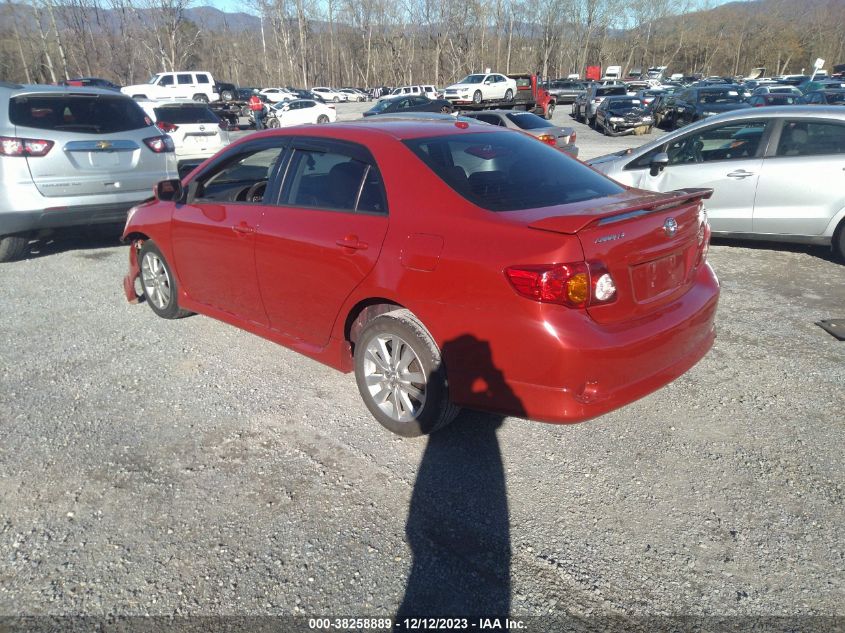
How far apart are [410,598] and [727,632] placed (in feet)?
3.82

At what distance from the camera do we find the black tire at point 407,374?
10.7ft

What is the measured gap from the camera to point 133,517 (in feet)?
9.67

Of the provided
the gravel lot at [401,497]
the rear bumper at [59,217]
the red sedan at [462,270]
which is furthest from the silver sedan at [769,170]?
the rear bumper at [59,217]

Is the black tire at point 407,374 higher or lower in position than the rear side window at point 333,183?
lower

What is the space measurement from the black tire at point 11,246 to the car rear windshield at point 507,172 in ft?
19.4

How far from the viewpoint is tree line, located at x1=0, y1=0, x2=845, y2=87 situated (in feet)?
251

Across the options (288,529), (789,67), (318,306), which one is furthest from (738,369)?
(789,67)

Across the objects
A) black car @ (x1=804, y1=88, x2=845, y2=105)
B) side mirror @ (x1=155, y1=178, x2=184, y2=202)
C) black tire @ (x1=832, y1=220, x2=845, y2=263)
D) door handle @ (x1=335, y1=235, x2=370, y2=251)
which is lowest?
black car @ (x1=804, y1=88, x2=845, y2=105)

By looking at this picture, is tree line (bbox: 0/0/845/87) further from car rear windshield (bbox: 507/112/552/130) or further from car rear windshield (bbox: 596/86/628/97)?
car rear windshield (bbox: 507/112/552/130)

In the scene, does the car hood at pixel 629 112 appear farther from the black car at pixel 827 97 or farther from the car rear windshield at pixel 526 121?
the car rear windshield at pixel 526 121

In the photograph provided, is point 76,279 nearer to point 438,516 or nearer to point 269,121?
point 438,516

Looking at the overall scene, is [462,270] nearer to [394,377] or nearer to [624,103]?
[394,377]

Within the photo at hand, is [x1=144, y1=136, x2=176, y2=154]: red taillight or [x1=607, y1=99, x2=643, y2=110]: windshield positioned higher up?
[x1=144, y1=136, x2=176, y2=154]: red taillight

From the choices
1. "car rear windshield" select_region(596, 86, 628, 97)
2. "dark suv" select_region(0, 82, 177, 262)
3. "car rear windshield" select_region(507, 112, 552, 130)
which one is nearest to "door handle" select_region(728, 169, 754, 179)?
"dark suv" select_region(0, 82, 177, 262)
